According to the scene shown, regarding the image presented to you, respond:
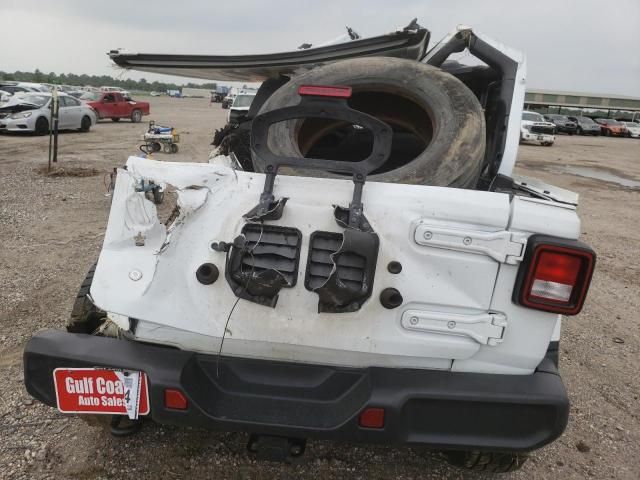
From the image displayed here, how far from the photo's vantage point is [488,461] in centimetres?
224

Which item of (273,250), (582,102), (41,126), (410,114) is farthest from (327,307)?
(582,102)

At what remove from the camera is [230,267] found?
1780mm

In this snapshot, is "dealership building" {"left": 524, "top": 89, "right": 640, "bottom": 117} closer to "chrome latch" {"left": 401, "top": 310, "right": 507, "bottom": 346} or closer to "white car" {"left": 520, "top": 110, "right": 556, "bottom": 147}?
"white car" {"left": 520, "top": 110, "right": 556, "bottom": 147}

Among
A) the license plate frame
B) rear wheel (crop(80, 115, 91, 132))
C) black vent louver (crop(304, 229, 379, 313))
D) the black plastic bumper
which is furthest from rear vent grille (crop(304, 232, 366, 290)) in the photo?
rear wheel (crop(80, 115, 91, 132))

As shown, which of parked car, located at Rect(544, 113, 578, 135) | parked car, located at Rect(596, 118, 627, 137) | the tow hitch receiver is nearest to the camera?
the tow hitch receiver

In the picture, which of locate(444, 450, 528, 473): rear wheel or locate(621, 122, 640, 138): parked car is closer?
locate(444, 450, 528, 473): rear wheel

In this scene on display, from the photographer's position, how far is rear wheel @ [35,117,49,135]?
1612 centimetres

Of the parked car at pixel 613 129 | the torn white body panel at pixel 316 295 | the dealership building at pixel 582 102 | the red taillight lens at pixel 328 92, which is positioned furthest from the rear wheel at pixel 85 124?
the dealership building at pixel 582 102

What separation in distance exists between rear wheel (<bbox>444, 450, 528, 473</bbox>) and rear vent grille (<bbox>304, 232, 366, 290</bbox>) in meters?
1.04

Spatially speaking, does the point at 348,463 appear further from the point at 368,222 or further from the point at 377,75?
the point at 377,75

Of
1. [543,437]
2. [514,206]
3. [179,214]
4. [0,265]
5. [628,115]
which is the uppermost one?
[628,115]

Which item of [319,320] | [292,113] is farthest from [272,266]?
[292,113]

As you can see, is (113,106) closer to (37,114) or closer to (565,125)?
(37,114)

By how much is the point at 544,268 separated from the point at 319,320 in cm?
80
